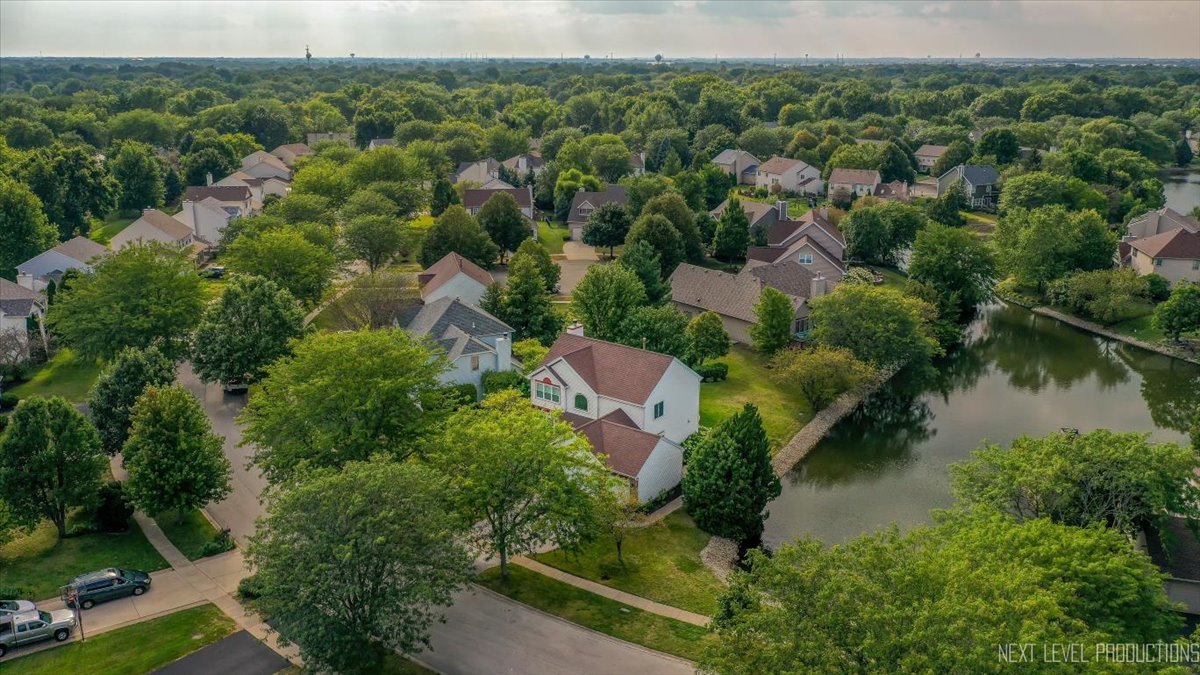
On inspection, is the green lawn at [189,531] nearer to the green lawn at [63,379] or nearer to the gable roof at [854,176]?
the green lawn at [63,379]

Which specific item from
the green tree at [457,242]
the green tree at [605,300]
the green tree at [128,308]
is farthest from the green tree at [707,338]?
the green tree at [128,308]

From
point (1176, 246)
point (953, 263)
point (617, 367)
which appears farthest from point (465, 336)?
point (1176, 246)

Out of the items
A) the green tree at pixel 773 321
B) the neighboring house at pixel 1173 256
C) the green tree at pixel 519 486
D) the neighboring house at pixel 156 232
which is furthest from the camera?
the neighboring house at pixel 156 232

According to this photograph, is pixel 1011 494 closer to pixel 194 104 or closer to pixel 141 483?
pixel 141 483

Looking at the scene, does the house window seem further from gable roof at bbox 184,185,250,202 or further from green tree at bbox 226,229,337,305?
gable roof at bbox 184,185,250,202

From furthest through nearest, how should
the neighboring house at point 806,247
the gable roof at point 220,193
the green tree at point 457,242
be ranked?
the gable roof at point 220,193, the green tree at point 457,242, the neighboring house at point 806,247

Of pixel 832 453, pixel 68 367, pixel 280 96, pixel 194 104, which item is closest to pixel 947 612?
pixel 832 453
